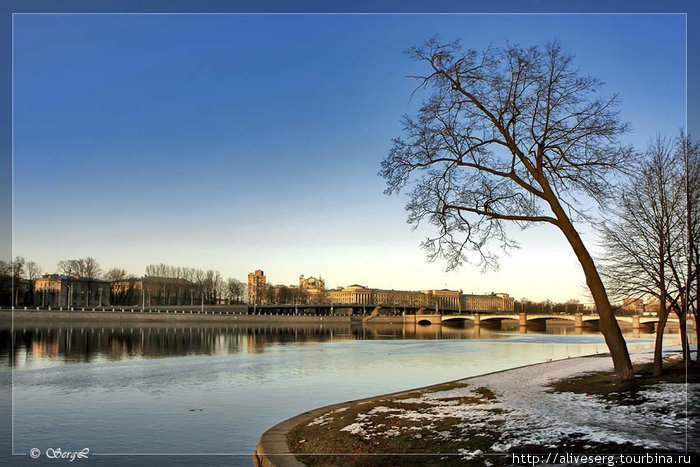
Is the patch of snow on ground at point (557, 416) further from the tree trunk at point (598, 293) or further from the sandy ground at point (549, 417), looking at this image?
the tree trunk at point (598, 293)

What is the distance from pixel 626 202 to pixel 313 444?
52.3 feet

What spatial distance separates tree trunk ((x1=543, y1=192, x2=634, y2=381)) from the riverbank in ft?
5.64

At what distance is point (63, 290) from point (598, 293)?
526ft

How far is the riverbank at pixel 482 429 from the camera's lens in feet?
36.4

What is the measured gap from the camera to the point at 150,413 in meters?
22.0

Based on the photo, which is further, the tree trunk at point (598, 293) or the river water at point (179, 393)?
the tree trunk at point (598, 293)

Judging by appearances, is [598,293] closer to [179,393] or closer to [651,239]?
[651,239]

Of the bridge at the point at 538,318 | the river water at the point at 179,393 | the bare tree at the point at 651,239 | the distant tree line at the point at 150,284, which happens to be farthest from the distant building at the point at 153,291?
the bare tree at the point at 651,239

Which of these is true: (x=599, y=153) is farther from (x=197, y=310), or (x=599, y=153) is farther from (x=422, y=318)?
(x=422, y=318)

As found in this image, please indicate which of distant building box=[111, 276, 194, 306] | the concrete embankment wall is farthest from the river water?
distant building box=[111, 276, 194, 306]

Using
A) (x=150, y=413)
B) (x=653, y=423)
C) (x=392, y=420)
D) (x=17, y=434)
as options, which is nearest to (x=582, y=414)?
(x=653, y=423)

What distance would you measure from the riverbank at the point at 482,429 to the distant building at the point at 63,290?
146 meters

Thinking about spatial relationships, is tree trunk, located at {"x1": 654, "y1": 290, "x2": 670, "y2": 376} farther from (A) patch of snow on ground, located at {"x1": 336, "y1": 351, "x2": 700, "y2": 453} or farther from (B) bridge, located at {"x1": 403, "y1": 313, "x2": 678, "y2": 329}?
(B) bridge, located at {"x1": 403, "y1": 313, "x2": 678, "y2": 329}

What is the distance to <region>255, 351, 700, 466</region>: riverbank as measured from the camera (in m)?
11.1
